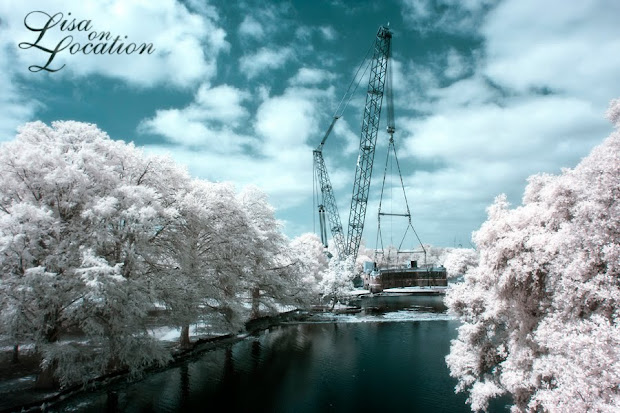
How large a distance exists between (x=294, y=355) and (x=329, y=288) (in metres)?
30.6

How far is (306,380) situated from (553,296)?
653 inches

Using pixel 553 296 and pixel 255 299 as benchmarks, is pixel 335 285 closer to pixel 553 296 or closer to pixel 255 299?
pixel 255 299

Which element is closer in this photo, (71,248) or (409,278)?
(71,248)

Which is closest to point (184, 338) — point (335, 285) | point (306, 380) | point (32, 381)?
point (32, 381)

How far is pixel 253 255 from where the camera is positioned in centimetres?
3419

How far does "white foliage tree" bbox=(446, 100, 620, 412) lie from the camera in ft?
29.7

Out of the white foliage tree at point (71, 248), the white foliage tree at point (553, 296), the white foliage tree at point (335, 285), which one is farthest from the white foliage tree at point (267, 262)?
the white foliage tree at point (553, 296)

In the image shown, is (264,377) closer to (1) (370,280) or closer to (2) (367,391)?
(2) (367,391)

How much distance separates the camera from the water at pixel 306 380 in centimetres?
2005

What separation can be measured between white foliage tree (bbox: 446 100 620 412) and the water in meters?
5.54

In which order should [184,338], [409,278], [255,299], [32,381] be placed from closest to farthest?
1. [32,381]
2. [184,338]
3. [255,299]
4. [409,278]

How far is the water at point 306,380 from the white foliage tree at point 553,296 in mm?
5543

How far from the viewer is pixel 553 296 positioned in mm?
12828

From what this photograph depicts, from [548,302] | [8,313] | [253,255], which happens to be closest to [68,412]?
[8,313]
